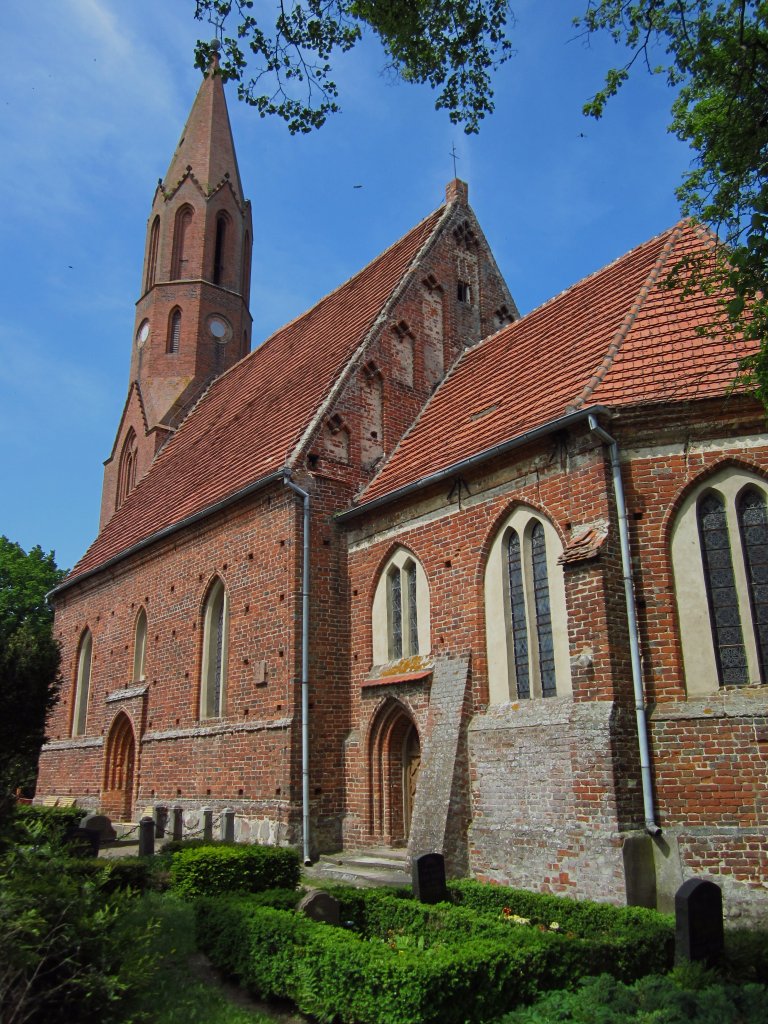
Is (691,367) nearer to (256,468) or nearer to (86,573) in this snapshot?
(256,468)

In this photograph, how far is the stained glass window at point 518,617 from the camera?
11789 mm

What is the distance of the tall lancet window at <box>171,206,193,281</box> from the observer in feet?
91.3

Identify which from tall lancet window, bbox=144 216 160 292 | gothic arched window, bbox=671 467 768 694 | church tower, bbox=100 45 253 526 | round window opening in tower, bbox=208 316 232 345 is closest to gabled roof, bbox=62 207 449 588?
church tower, bbox=100 45 253 526

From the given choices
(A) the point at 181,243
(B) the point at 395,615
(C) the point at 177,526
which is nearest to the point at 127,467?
(A) the point at 181,243

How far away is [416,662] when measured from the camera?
44.1 ft

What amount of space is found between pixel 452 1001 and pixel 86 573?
17.8 metres

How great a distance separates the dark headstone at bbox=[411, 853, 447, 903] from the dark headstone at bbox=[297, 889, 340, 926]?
33.8 inches

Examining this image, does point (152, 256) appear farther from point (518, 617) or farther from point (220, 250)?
point (518, 617)

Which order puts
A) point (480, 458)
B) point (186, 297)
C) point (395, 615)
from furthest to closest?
point (186, 297) → point (395, 615) → point (480, 458)

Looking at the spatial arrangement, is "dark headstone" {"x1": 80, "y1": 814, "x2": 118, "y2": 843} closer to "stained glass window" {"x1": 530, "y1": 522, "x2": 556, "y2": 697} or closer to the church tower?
"stained glass window" {"x1": 530, "y1": 522, "x2": 556, "y2": 697}

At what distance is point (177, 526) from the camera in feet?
57.7

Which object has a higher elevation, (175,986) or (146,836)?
(146,836)

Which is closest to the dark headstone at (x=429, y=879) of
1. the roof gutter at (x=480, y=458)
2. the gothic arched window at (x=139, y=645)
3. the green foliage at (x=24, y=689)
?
the roof gutter at (x=480, y=458)

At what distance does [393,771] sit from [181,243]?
68.4 ft
